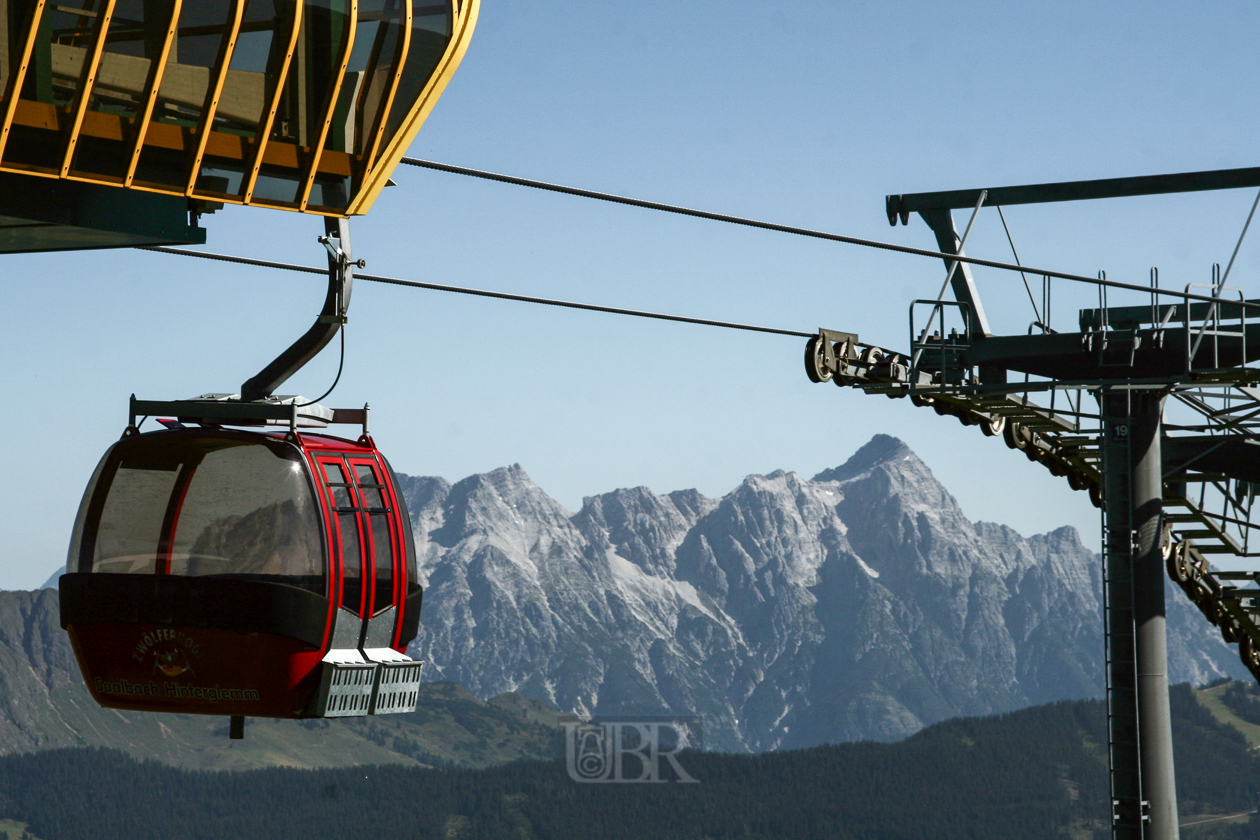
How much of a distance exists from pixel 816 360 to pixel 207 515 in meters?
14.9

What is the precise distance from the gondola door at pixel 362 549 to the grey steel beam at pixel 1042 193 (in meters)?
17.0

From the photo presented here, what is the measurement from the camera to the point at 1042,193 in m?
26.0

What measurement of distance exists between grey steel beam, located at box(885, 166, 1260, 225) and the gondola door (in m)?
17.0

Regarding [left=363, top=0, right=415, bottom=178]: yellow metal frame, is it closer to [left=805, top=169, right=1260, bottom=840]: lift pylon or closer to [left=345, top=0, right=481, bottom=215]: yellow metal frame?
[left=345, top=0, right=481, bottom=215]: yellow metal frame

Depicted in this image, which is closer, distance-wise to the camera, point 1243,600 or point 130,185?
point 130,185

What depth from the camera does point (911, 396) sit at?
25500 millimetres

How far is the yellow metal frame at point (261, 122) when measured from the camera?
9.92m

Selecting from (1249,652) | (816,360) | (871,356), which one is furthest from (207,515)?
(1249,652)

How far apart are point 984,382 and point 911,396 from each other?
1.26 meters

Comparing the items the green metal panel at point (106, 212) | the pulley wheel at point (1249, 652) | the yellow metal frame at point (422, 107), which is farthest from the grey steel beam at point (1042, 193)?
the green metal panel at point (106, 212)

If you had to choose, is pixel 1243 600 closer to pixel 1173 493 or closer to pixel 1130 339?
pixel 1173 493

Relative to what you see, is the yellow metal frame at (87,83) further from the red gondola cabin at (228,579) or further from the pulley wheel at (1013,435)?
the pulley wheel at (1013,435)

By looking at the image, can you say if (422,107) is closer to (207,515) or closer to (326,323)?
(326,323)

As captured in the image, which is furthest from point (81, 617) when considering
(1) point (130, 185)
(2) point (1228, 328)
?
(2) point (1228, 328)
